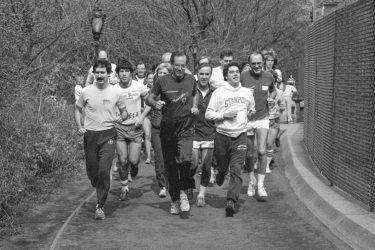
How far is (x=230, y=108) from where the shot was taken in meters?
9.93

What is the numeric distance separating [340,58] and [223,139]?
209 cm

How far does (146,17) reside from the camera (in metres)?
29.5

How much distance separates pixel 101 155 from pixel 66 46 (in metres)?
11.0

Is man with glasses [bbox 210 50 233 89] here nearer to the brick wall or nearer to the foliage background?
the brick wall

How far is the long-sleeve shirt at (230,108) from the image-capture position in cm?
991

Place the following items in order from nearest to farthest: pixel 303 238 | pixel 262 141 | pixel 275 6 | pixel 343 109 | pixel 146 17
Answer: pixel 303 238, pixel 343 109, pixel 262 141, pixel 146 17, pixel 275 6

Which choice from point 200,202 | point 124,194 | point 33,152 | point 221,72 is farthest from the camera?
point 221,72

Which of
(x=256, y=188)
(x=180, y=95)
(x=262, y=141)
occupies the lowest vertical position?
(x=256, y=188)

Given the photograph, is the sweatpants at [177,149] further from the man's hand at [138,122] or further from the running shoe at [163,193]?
the running shoe at [163,193]

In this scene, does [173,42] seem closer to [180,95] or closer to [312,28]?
[312,28]

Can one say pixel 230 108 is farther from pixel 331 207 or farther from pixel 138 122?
pixel 331 207

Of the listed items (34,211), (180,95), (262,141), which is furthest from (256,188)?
(34,211)

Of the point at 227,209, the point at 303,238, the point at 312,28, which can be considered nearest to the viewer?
the point at 303,238

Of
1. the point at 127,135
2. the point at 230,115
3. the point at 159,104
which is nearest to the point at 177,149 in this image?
the point at 159,104
